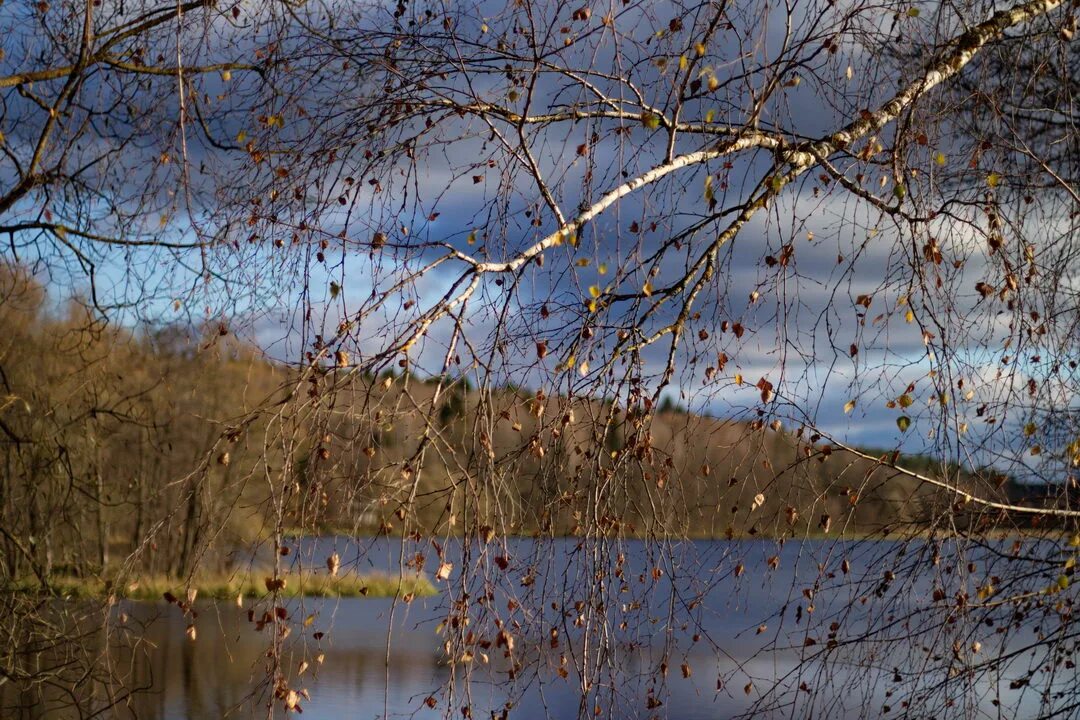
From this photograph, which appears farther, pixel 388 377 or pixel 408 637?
pixel 408 637

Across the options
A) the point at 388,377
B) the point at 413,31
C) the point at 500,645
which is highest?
the point at 413,31

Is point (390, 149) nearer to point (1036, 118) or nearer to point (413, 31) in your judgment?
point (413, 31)

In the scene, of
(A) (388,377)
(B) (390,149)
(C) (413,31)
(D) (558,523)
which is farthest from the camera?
(C) (413,31)

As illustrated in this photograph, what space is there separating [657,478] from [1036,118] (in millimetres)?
2805

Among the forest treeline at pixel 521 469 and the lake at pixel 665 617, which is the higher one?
the forest treeline at pixel 521 469

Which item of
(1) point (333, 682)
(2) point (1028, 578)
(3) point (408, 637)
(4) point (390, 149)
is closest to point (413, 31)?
(4) point (390, 149)

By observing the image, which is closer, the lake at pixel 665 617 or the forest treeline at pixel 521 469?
the forest treeline at pixel 521 469

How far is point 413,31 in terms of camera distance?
2.69 meters

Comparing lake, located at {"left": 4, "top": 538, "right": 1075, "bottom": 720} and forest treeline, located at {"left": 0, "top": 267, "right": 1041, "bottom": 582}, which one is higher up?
forest treeline, located at {"left": 0, "top": 267, "right": 1041, "bottom": 582}

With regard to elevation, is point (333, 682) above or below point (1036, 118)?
below

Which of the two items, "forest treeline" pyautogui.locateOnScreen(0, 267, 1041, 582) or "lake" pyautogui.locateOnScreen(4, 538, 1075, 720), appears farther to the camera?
"lake" pyautogui.locateOnScreen(4, 538, 1075, 720)

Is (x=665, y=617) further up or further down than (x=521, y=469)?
further down

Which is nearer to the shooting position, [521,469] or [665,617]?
[665,617]

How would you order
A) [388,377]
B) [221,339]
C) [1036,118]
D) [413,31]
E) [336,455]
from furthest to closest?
[1036,118]
[221,339]
[413,31]
[336,455]
[388,377]
